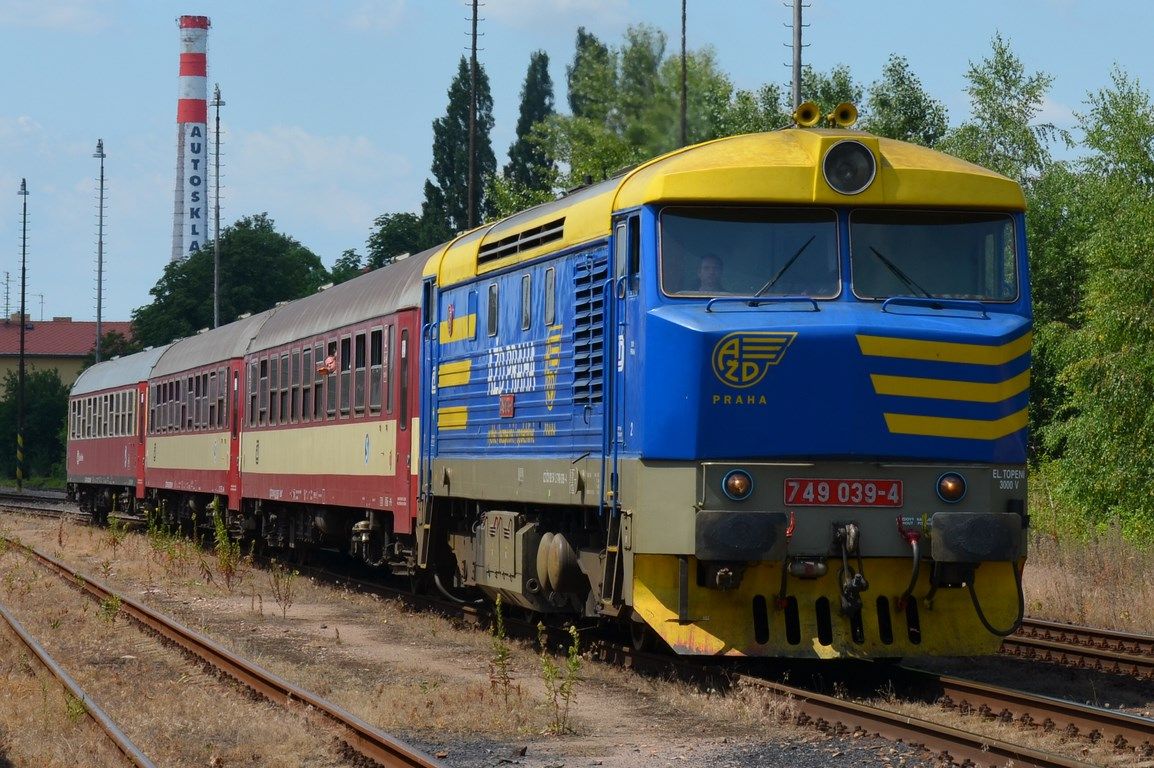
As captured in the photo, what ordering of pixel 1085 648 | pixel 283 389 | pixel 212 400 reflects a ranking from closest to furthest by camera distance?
1. pixel 1085 648
2. pixel 283 389
3. pixel 212 400

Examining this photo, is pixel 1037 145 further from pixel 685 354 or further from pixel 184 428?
pixel 685 354

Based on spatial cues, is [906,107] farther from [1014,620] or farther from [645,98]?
[1014,620]

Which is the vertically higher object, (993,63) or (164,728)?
(993,63)

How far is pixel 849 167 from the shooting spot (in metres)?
10.6

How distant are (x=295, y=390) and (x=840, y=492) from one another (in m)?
12.7

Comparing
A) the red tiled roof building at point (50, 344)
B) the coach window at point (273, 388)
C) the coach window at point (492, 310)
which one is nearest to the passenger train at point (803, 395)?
the coach window at point (492, 310)

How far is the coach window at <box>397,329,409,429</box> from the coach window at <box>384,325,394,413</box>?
1.52 feet

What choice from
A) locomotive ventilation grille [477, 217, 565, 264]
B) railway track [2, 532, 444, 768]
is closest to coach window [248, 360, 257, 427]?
railway track [2, 532, 444, 768]

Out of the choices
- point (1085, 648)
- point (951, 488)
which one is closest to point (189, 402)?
point (1085, 648)

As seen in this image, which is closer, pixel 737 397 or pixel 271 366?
pixel 737 397

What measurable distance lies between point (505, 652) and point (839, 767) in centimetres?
292

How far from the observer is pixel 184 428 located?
95.9ft

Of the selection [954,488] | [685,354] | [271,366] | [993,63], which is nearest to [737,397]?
[685,354]

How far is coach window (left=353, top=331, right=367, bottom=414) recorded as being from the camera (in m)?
18.5
